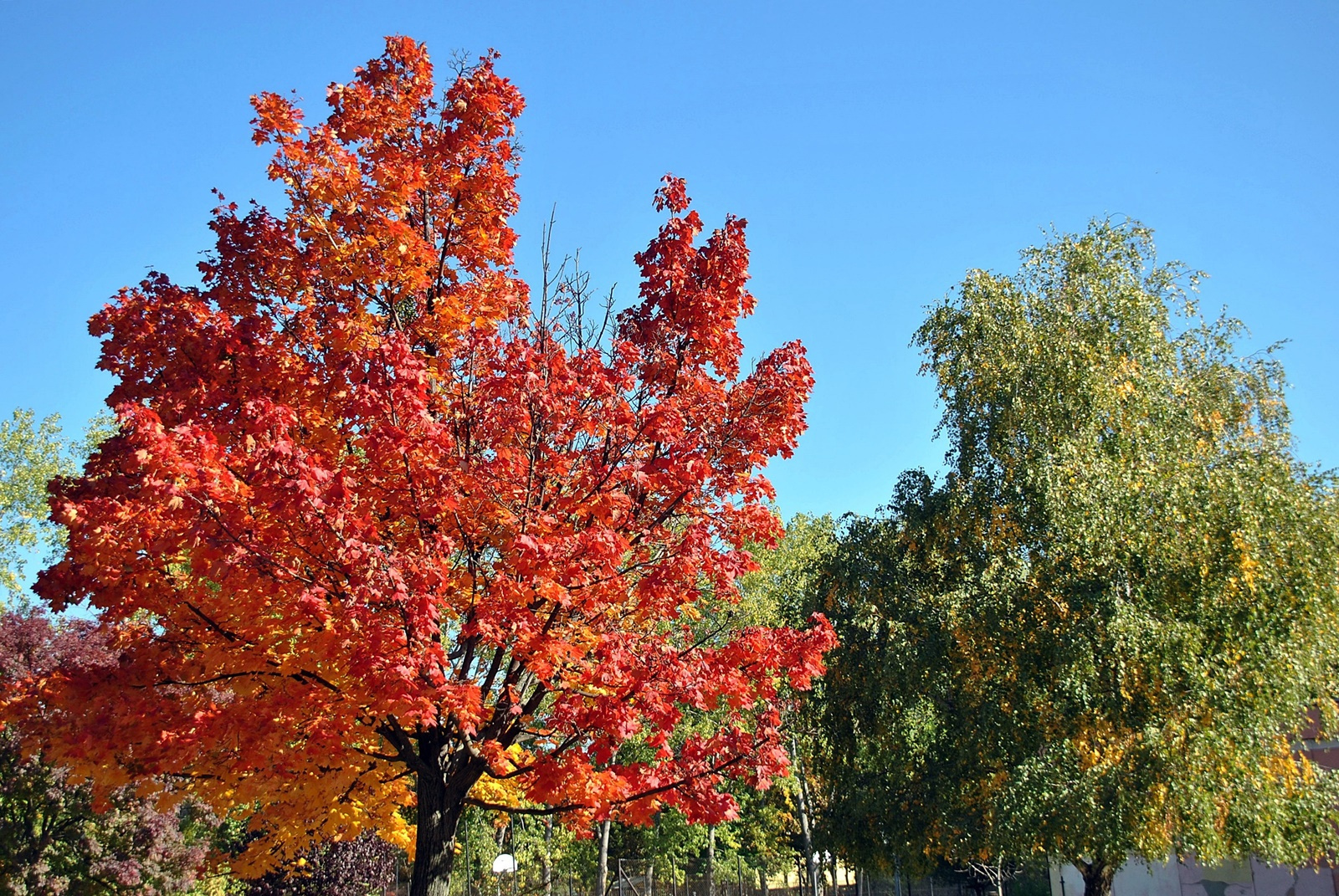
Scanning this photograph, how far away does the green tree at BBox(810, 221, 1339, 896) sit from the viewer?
1351 centimetres

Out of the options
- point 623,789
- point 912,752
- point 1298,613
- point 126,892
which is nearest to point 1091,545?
point 1298,613

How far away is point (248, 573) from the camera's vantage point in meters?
6.38

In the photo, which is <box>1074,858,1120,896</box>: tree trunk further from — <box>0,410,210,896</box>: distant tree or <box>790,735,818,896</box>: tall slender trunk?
→ <box>0,410,210,896</box>: distant tree

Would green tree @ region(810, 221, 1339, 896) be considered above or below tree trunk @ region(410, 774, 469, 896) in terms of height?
above

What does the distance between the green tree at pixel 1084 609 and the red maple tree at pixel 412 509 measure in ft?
25.7

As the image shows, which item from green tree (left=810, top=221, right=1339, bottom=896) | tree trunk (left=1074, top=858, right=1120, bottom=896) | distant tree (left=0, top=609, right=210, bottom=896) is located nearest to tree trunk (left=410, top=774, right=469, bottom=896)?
green tree (left=810, top=221, right=1339, bottom=896)

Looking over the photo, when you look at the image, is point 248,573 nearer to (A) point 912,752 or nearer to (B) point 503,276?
(B) point 503,276

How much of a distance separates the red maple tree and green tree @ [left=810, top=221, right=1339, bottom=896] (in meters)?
7.82

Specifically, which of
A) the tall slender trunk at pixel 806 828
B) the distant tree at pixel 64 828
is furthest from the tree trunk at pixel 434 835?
the tall slender trunk at pixel 806 828

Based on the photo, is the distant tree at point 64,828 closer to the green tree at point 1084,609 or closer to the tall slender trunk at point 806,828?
the green tree at point 1084,609

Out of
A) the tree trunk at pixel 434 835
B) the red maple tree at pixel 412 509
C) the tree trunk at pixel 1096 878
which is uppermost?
the red maple tree at pixel 412 509

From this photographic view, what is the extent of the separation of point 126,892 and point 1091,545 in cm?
1962

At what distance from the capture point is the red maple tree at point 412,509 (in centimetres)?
651

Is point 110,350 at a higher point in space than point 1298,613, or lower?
higher
